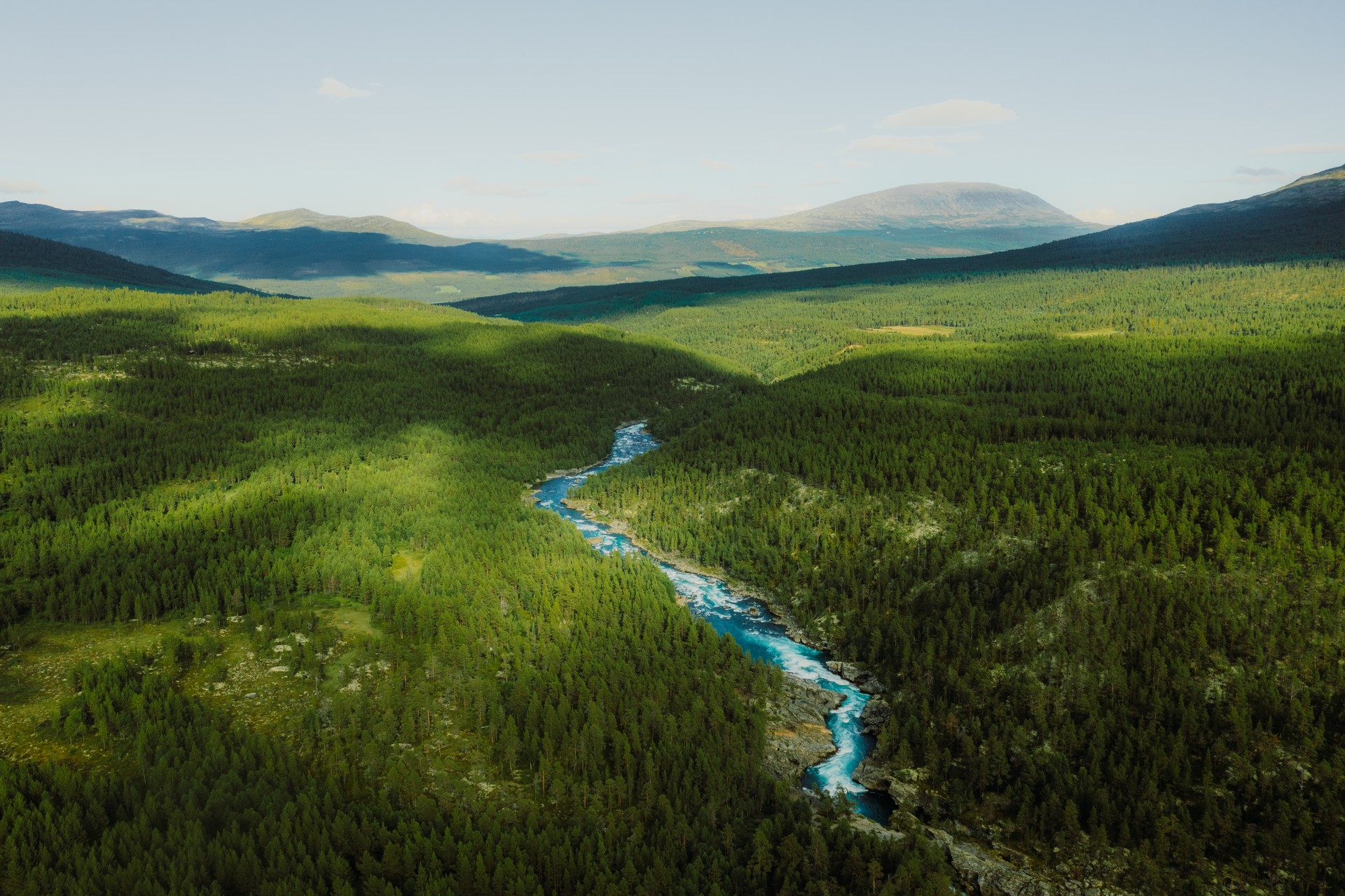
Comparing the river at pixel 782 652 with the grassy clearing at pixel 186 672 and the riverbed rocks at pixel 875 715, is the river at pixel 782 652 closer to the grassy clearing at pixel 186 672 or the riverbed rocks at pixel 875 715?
the riverbed rocks at pixel 875 715

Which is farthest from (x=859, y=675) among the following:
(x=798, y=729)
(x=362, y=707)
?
(x=362, y=707)

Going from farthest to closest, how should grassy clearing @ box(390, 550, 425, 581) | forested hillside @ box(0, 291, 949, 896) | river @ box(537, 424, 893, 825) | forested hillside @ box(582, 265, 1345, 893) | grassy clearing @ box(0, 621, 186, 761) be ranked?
grassy clearing @ box(390, 550, 425, 581)
grassy clearing @ box(0, 621, 186, 761)
river @ box(537, 424, 893, 825)
forested hillside @ box(582, 265, 1345, 893)
forested hillside @ box(0, 291, 949, 896)

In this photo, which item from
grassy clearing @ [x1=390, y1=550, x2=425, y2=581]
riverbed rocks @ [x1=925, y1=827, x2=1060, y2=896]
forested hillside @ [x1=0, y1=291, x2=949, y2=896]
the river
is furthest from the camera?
grassy clearing @ [x1=390, y1=550, x2=425, y2=581]

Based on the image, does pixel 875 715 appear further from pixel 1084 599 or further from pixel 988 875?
pixel 1084 599

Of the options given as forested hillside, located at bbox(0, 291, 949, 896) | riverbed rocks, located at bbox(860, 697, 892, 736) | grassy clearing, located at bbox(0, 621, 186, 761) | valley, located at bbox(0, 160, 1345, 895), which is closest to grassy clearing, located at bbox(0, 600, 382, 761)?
grassy clearing, located at bbox(0, 621, 186, 761)

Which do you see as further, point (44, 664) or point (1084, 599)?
point (44, 664)

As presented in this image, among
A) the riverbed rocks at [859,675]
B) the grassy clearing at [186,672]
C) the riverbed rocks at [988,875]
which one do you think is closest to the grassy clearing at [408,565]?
the grassy clearing at [186,672]

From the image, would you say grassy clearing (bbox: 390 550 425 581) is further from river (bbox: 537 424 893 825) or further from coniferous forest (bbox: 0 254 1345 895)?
river (bbox: 537 424 893 825)
